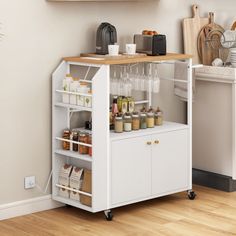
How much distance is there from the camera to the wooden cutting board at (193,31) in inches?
203

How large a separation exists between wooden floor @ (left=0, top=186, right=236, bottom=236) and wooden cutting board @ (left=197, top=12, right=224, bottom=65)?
121cm

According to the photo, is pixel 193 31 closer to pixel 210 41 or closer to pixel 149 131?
pixel 210 41

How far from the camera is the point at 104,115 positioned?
4.12 metres

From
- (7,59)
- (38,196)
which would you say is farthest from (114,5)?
(38,196)

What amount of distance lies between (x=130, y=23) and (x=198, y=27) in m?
0.68

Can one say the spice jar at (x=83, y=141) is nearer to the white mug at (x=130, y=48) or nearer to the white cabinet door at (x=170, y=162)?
the white cabinet door at (x=170, y=162)

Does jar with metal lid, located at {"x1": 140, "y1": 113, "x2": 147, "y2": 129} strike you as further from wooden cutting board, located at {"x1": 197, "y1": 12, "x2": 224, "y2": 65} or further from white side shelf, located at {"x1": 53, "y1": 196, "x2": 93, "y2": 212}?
wooden cutting board, located at {"x1": 197, "y1": 12, "x2": 224, "y2": 65}

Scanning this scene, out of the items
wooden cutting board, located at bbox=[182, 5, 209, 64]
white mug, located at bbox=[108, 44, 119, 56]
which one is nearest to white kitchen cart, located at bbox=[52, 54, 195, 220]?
white mug, located at bbox=[108, 44, 119, 56]

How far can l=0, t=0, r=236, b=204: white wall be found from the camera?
418cm

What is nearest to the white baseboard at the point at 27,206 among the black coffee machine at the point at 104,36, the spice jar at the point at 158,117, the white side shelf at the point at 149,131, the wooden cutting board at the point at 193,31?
the white side shelf at the point at 149,131

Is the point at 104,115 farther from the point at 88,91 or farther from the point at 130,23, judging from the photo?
the point at 130,23

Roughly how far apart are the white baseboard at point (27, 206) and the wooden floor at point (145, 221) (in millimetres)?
49

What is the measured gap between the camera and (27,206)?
14.4ft

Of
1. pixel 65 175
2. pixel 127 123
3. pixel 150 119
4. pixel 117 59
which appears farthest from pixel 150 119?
pixel 65 175
